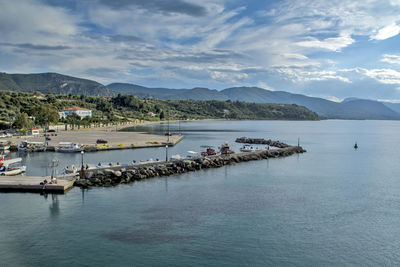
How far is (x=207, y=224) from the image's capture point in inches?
1110

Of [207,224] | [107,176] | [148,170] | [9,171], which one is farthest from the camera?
[148,170]

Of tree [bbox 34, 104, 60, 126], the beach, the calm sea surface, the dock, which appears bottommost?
the calm sea surface

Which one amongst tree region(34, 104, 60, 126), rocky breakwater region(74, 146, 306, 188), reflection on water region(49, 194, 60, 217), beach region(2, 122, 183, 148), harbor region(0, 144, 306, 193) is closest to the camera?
reflection on water region(49, 194, 60, 217)

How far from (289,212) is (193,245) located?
494 inches

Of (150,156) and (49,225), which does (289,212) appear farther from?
(150,156)

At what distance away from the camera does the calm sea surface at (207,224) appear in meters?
22.7

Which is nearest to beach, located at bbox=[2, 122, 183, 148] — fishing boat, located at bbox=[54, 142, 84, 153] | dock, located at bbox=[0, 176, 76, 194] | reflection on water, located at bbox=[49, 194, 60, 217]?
fishing boat, located at bbox=[54, 142, 84, 153]

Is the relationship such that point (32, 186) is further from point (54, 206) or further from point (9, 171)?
point (9, 171)

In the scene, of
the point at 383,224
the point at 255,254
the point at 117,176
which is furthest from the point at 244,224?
the point at 117,176

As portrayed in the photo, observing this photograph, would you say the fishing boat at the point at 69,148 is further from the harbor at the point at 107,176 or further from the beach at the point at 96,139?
the harbor at the point at 107,176

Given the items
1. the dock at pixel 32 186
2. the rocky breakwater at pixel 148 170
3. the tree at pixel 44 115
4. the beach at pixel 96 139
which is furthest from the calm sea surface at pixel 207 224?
the tree at pixel 44 115

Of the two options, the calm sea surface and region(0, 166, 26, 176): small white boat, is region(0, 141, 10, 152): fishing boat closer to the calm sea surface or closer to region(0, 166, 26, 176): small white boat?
region(0, 166, 26, 176): small white boat

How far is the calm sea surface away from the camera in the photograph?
22.7 m

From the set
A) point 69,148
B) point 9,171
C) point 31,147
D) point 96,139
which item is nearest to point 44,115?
point 96,139
